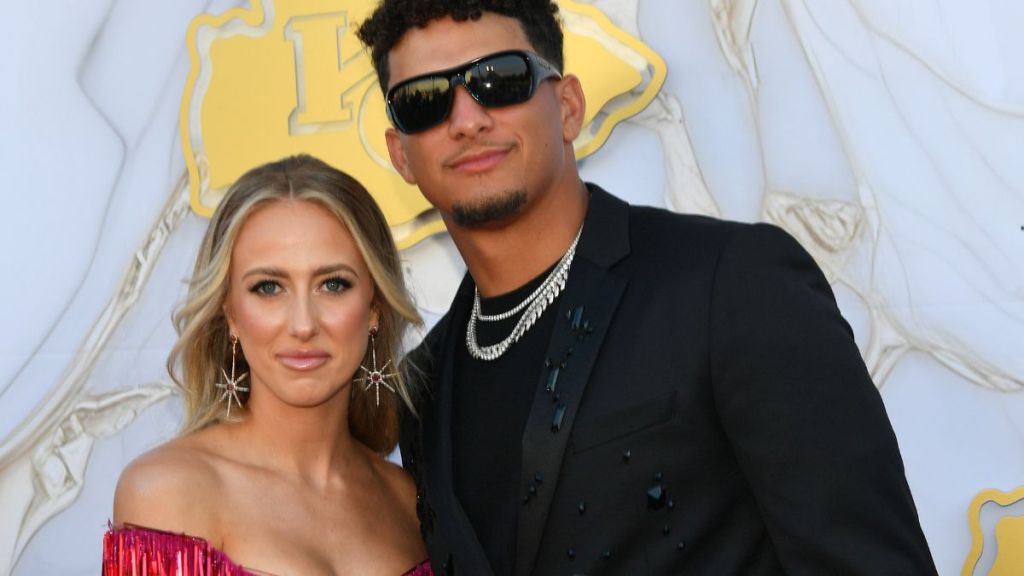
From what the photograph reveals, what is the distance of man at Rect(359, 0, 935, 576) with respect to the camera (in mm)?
1555

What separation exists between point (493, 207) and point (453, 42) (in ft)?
0.91

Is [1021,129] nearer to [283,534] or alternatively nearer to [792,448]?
[792,448]

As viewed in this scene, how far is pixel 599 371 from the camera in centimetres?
170

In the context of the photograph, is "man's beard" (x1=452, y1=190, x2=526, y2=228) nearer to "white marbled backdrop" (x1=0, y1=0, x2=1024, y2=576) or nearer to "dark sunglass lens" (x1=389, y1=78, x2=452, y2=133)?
"dark sunglass lens" (x1=389, y1=78, x2=452, y2=133)

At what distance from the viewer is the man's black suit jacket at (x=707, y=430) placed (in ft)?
5.05

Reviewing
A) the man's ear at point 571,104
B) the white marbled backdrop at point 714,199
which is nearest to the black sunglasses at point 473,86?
the man's ear at point 571,104

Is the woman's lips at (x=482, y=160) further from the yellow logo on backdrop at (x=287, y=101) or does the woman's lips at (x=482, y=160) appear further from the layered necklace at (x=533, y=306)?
the yellow logo on backdrop at (x=287, y=101)

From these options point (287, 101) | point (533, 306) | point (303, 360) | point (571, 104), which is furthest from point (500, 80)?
point (287, 101)

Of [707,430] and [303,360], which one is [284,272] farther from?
[707,430]

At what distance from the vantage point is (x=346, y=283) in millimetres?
2129

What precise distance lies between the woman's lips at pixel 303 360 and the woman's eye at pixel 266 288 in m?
0.12

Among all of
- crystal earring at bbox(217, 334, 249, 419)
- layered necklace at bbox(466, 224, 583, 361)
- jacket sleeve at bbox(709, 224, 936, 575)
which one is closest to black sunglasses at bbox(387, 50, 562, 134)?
layered necklace at bbox(466, 224, 583, 361)

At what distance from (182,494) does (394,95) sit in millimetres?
742

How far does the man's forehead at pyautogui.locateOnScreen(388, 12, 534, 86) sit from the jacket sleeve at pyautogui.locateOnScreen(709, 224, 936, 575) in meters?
0.59
